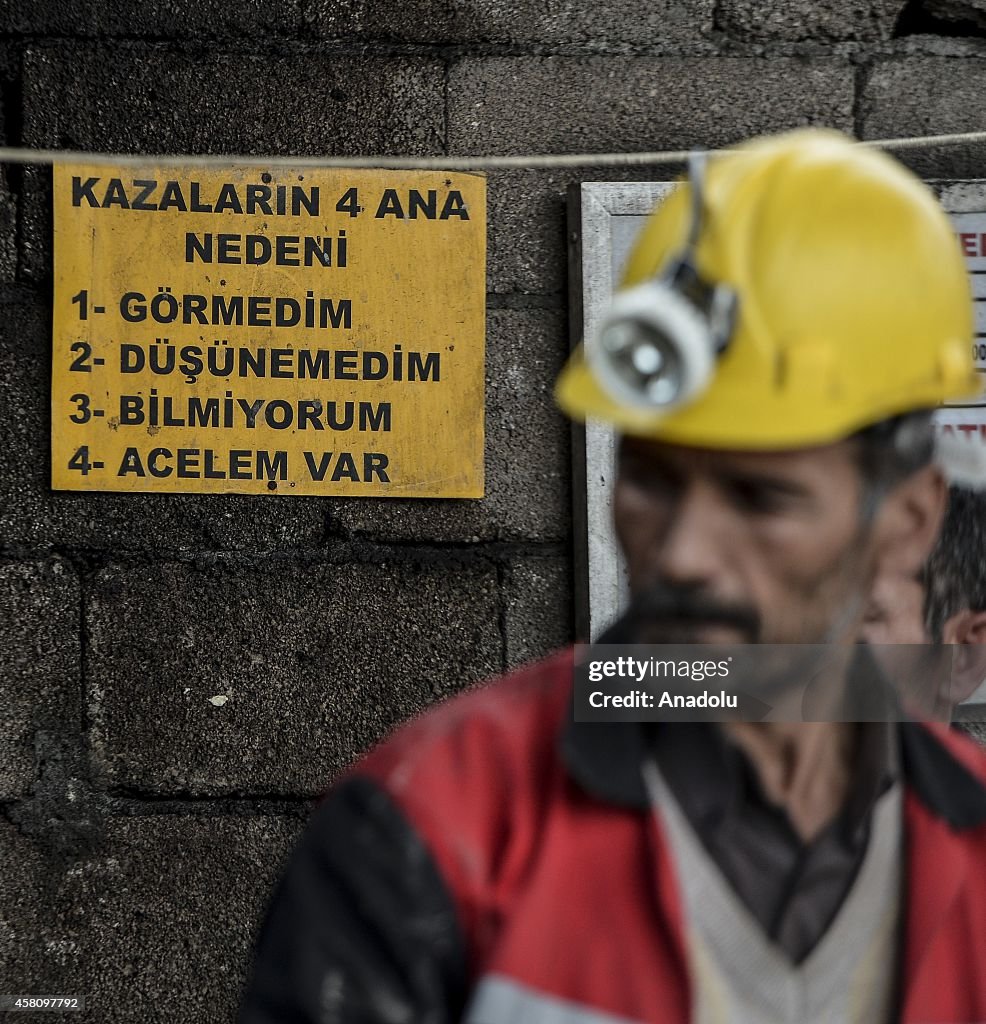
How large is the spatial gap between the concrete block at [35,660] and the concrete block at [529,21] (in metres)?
1.64

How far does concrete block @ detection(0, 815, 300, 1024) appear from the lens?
3.69 metres

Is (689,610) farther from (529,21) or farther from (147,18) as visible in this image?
(147,18)

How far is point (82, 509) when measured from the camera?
3707 millimetres

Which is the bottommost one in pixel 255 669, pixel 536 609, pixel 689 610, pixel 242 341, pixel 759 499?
pixel 255 669

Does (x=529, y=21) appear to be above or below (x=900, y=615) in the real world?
above

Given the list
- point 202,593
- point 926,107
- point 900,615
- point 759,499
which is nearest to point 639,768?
point 759,499

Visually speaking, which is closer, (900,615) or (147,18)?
(900,615)

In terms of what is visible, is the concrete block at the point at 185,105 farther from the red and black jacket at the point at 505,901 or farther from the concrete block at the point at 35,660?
the red and black jacket at the point at 505,901

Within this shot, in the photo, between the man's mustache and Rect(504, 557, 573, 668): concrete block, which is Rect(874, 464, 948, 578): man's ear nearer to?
the man's mustache

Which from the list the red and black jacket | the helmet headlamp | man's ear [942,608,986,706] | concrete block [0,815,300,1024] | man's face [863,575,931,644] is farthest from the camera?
concrete block [0,815,300,1024]

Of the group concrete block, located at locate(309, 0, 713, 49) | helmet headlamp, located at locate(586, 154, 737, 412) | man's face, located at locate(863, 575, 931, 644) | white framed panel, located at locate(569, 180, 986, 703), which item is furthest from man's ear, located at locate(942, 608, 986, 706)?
helmet headlamp, located at locate(586, 154, 737, 412)

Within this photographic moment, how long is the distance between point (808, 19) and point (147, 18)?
175cm

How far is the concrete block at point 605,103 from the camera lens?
148 inches

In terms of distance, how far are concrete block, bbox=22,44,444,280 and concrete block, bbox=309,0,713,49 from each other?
15cm
